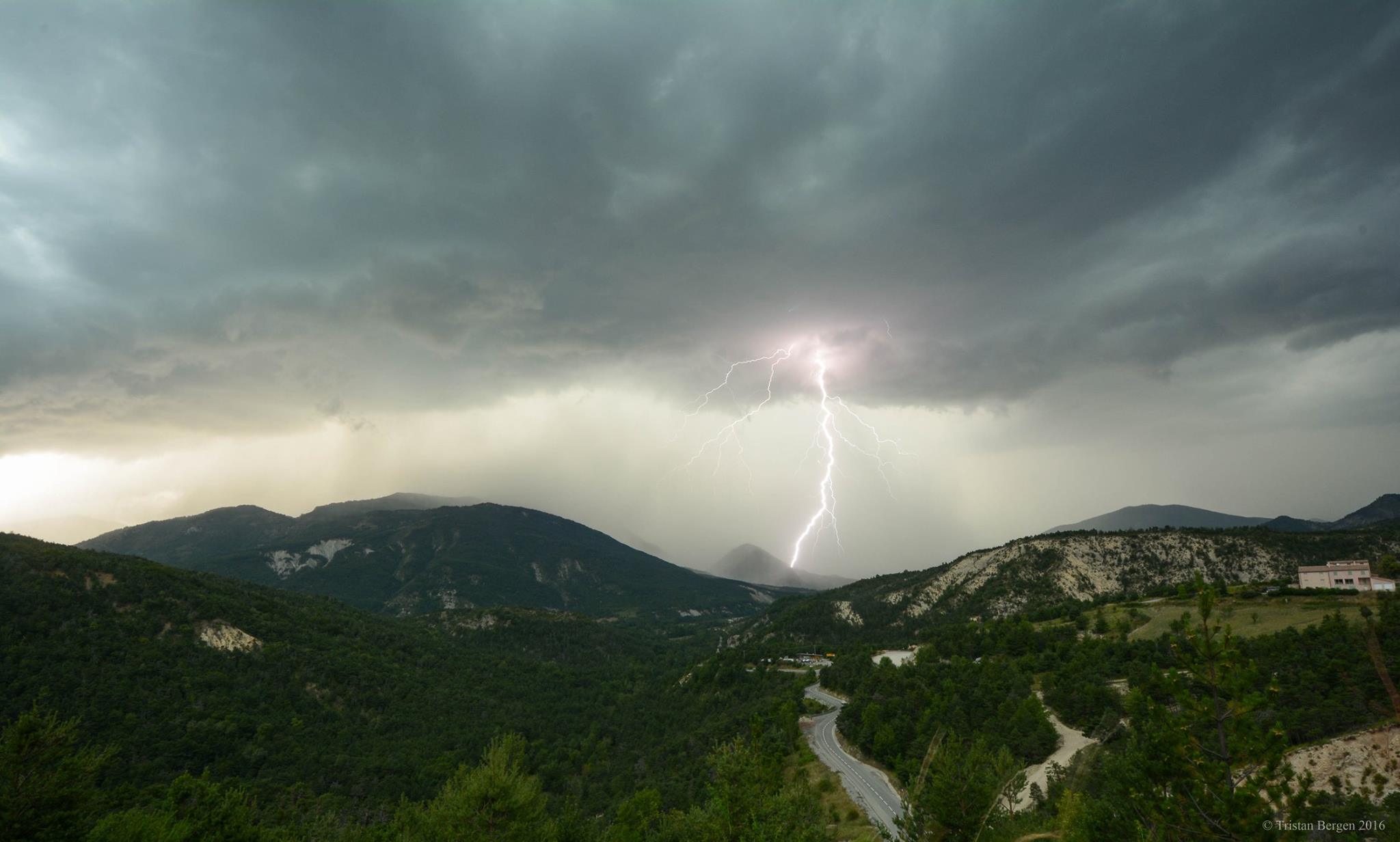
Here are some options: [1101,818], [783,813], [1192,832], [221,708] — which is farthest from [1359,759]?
[221,708]

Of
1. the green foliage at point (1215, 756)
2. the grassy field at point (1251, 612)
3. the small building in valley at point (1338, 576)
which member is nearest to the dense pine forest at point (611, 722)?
the green foliage at point (1215, 756)

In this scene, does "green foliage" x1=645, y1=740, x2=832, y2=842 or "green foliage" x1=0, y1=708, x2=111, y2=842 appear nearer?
"green foliage" x1=645, y1=740, x2=832, y2=842

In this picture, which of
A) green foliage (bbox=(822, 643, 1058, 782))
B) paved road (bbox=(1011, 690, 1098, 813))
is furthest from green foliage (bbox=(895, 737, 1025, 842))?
paved road (bbox=(1011, 690, 1098, 813))

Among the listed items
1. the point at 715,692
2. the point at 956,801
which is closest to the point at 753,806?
the point at 956,801

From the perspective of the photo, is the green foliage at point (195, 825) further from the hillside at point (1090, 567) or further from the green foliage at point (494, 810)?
the hillside at point (1090, 567)

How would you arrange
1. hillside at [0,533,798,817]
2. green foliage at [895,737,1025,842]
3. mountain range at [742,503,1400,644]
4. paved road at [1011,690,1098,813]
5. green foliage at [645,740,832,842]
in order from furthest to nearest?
mountain range at [742,503,1400,644] < hillside at [0,533,798,817] < paved road at [1011,690,1098,813] < green foliage at [895,737,1025,842] < green foliage at [645,740,832,842]

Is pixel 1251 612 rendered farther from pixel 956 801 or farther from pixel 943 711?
pixel 956 801

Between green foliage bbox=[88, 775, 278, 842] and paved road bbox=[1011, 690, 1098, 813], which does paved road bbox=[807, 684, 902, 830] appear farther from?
green foliage bbox=[88, 775, 278, 842]
